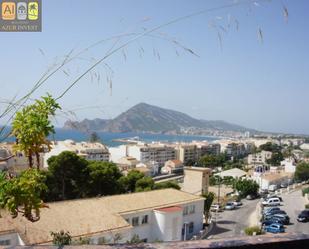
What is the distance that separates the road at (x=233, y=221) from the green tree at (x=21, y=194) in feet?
50.1

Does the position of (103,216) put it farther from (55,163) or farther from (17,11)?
(17,11)

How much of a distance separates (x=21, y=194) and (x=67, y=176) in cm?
1792

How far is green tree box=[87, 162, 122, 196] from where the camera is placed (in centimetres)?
1848

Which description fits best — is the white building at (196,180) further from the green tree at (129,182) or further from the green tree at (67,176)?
the green tree at (67,176)

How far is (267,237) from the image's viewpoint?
1.04 m

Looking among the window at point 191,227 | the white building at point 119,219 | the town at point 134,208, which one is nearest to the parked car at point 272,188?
the town at point 134,208

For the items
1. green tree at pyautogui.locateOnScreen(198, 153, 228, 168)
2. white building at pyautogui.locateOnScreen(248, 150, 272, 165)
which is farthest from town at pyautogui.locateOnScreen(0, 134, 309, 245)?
white building at pyautogui.locateOnScreen(248, 150, 272, 165)

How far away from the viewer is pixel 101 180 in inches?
733

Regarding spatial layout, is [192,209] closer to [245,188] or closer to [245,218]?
[245,218]

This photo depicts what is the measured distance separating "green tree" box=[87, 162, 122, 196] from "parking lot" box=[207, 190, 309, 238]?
4989mm

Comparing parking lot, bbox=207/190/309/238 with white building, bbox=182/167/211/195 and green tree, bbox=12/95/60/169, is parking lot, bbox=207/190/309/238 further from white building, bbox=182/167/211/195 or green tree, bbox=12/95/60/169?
green tree, bbox=12/95/60/169

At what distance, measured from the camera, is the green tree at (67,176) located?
18000 millimetres

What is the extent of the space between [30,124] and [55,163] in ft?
56.8

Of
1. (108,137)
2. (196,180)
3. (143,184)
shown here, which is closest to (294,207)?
(196,180)
